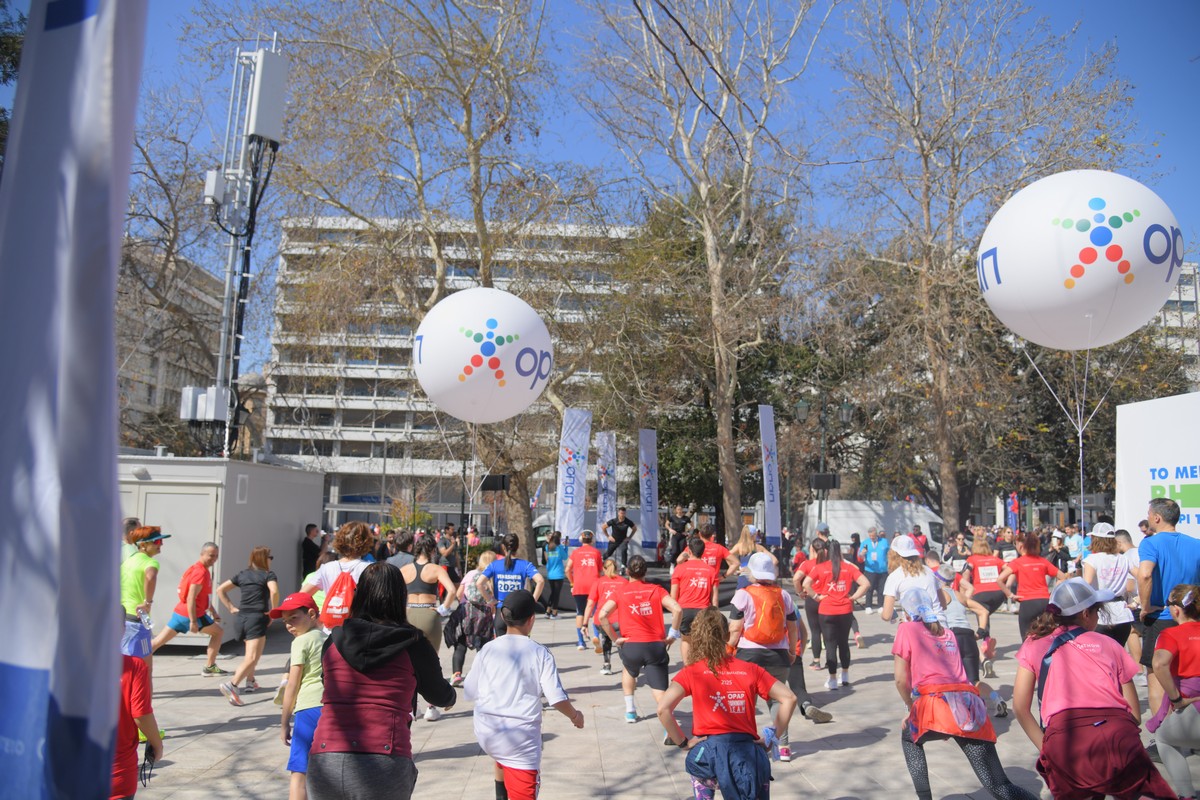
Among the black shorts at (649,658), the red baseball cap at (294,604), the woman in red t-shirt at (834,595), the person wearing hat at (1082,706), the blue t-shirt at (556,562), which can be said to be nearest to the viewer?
the person wearing hat at (1082,706)

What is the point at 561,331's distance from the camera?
21.5m

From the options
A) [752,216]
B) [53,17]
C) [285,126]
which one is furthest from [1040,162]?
[53,17]

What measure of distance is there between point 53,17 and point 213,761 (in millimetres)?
7122

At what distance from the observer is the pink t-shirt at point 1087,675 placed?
4266 mm

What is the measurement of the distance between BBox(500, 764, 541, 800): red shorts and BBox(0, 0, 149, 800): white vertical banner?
146 inches

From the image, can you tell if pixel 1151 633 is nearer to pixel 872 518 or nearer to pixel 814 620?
pixel 814 620

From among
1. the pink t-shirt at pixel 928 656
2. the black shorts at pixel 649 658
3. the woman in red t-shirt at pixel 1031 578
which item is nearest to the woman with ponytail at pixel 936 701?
the pink t-shirt at pixel 928 656

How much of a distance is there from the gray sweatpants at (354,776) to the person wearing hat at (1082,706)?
2.97 m

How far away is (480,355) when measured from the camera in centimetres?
957

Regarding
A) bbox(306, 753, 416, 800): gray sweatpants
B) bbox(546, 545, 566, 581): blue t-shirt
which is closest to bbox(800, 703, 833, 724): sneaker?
bbox(306, 753, 416, 800): gray sweatpants

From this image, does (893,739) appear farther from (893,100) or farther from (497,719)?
(893,100)

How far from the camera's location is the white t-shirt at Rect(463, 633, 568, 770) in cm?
466

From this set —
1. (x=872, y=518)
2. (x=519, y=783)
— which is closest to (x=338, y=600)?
(x=519, y=783)

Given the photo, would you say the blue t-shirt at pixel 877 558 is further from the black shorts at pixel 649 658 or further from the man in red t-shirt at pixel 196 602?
the man in red t-shirt at pixel 196 602
